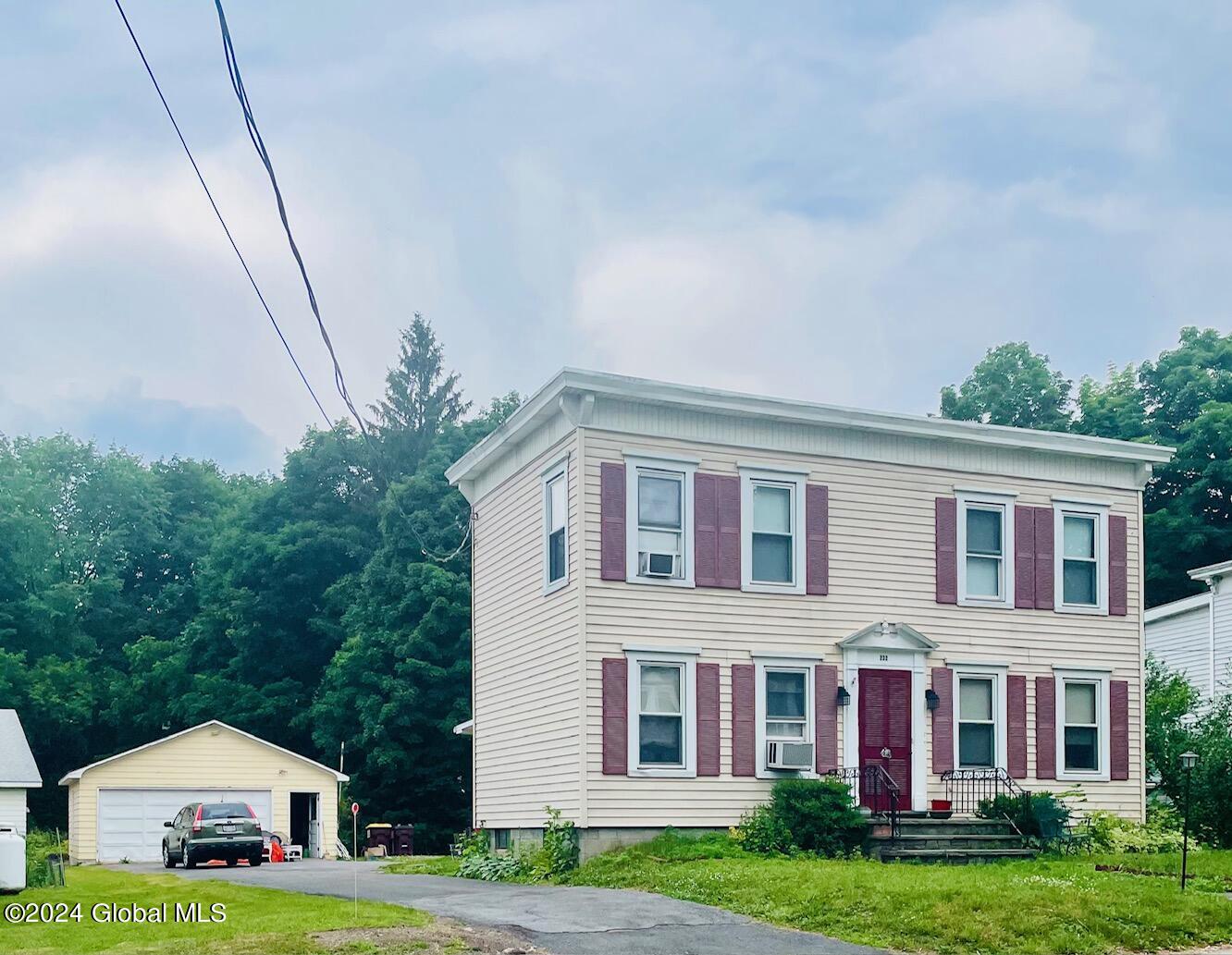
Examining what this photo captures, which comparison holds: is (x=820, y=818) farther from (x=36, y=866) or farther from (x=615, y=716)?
(x=36, y=866)

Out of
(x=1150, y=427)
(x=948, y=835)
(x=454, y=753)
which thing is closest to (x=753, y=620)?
(x=948, y=835)

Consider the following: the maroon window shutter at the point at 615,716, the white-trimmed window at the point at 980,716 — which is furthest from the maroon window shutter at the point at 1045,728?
the maroon window shutter at the point at 615,716

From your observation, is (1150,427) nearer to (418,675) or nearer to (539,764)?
(418,675)

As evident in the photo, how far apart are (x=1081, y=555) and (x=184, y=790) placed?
24.9 meters

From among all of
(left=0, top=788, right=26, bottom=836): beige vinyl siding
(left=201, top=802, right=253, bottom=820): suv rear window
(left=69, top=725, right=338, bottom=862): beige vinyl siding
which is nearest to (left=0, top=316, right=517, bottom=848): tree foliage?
(left=69, top=725, right=338, bottom=862): beige vinyl siding

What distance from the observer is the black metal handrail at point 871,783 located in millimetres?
22688

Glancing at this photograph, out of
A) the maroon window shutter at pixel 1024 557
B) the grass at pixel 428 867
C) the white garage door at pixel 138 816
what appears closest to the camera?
the grass at pixel 428 867

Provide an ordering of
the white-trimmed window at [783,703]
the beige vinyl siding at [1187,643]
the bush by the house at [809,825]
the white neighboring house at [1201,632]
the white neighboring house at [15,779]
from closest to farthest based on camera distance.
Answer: the bush by the house at [809,825], the white-trimmed window at [783,703], the white neighboring house at [15,779], the white neighboring house at [1201,632], the beige vinyl siding at [1187,643]

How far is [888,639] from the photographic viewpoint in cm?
2361

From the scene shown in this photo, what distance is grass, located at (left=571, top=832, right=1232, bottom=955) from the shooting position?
14141 mm

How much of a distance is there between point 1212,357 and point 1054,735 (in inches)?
1173

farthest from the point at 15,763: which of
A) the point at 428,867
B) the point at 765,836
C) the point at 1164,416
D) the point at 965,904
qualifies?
the point at 1164,416

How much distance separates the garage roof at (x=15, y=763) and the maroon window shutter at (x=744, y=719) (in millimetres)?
17206

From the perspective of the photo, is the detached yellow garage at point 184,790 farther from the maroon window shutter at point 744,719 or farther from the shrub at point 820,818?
the shrub at point 820,818
